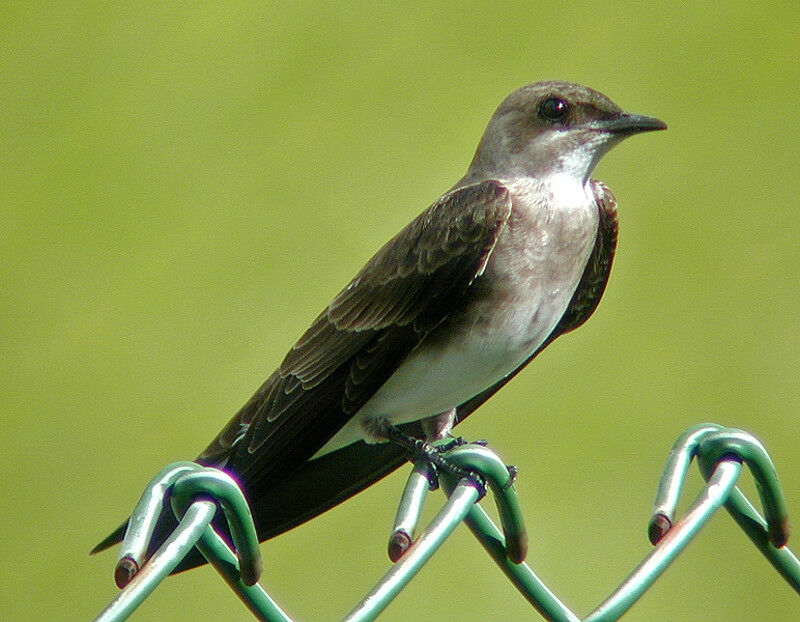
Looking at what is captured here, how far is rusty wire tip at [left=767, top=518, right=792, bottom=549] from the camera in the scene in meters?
1.36

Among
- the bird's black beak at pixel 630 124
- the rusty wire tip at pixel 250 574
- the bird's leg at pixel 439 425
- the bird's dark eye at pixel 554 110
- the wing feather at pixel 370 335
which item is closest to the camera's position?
the rusty wire tip at pixel 250 574

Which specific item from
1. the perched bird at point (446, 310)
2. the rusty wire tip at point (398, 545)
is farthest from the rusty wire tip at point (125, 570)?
the perched bird at point (446, 310)

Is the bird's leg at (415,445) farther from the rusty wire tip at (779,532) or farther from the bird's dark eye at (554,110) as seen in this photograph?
the bird's dark eye at (554,110)

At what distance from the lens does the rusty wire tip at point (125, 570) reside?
0.96 meters

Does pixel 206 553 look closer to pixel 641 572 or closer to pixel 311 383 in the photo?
pixel 641 572

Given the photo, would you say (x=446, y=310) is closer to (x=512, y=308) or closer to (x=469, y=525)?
(x=512, y=308)

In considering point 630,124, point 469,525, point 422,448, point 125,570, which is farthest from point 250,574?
point 630,124

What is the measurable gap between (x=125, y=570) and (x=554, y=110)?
1.87 meters

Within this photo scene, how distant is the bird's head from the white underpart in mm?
38

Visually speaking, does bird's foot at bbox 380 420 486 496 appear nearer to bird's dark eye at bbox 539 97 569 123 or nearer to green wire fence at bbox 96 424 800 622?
green wire fence at bbox 96 424 800 622

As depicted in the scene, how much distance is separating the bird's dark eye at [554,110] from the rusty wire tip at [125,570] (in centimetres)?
185

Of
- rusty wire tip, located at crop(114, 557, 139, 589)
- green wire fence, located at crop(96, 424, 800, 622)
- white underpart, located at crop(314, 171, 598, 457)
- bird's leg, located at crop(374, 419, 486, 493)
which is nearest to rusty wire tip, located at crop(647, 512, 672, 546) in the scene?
green wire fence, located at crop(96, 424, 800, 622)

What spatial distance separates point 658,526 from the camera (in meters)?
1.26

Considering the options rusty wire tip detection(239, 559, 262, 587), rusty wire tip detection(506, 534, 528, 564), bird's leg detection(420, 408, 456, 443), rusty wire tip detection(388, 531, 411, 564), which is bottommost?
bird's leg detection(420, 408, 456, 443)
